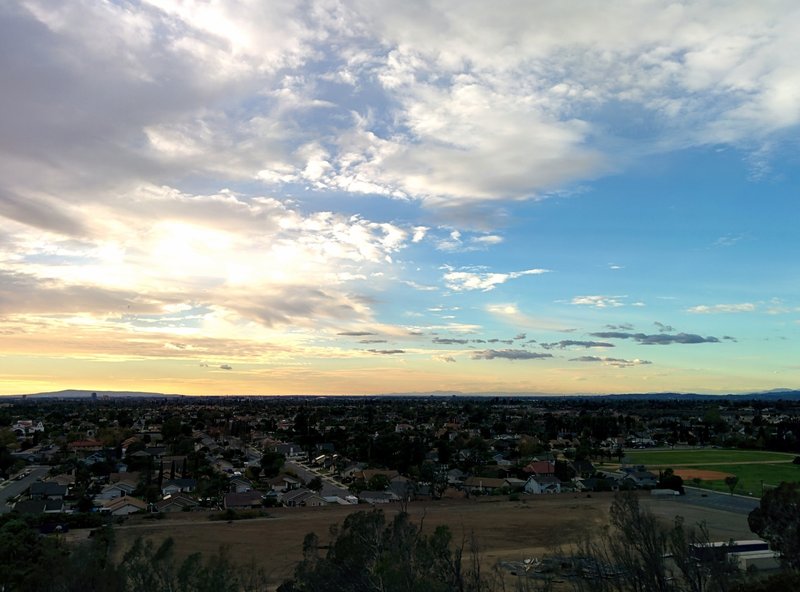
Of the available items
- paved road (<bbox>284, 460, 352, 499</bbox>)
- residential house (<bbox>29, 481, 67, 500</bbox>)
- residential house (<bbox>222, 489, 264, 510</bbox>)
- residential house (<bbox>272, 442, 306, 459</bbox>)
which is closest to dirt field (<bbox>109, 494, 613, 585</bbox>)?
residential house (<bbox>222, 489, 264, 510</bbox>)

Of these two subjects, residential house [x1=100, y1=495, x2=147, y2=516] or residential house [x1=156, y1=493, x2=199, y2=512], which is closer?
residential house [x1=100, y1=495, x2=147, y2=516]

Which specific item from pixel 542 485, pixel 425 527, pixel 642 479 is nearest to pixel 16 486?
pixel 425 527

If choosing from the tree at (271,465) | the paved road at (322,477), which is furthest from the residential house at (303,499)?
the tree at (271,465)

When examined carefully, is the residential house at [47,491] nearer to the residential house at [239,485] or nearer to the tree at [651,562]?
the residential house at [239,485]

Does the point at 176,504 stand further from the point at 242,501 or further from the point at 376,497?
the point at 376,497

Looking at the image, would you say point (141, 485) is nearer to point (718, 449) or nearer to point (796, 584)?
point (796, 584)

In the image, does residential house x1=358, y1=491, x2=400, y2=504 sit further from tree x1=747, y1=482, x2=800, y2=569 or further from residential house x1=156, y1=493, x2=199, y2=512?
tree x1=747, y1=482, x2=800, y2=569
